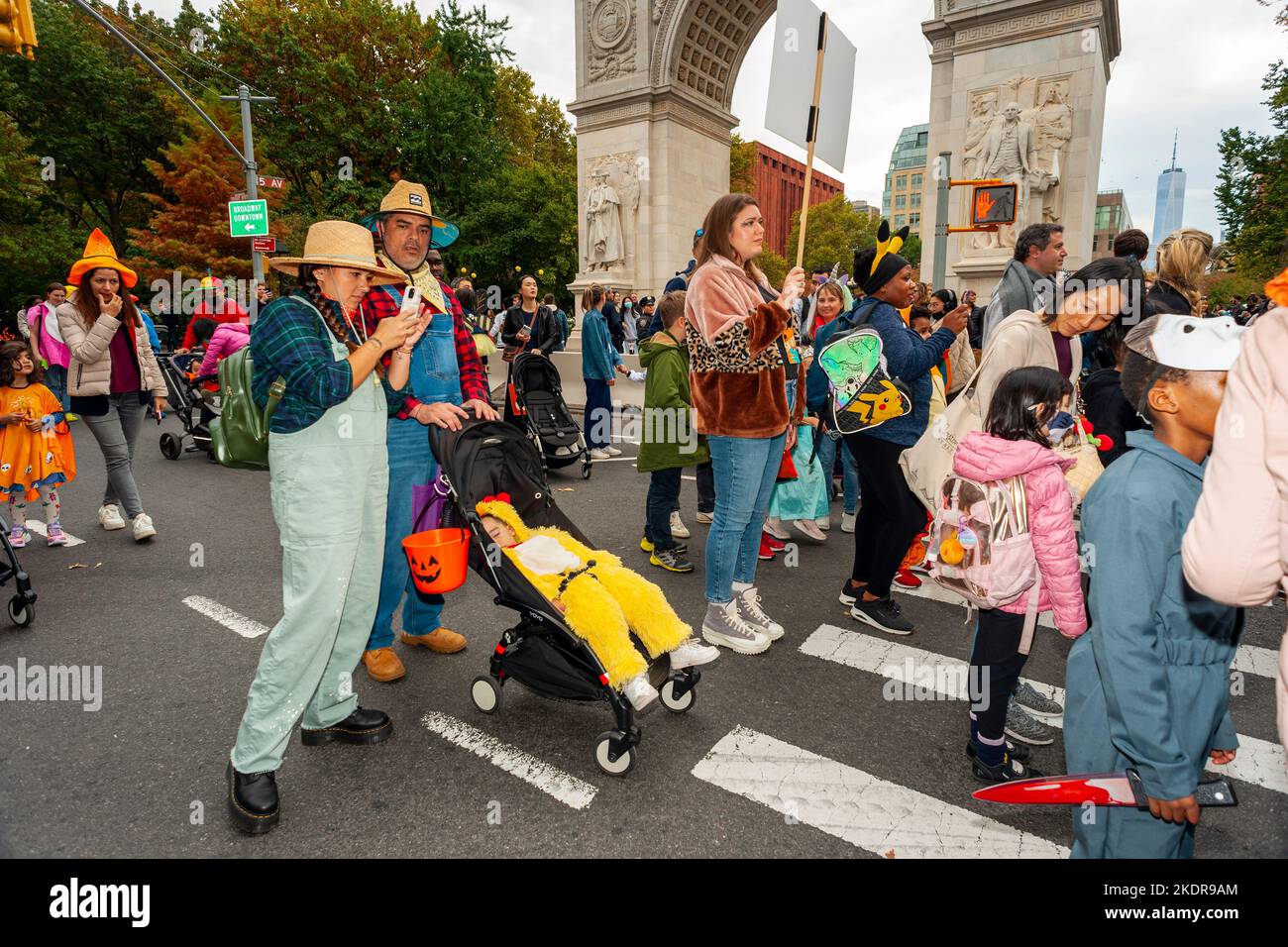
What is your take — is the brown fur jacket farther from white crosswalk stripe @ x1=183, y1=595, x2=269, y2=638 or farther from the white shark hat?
white crosswalk stripe @ x1=183, y1=595, x2=269, y2=638

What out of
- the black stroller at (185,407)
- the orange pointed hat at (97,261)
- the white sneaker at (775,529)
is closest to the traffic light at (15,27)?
the orange pointed hat at (97,261)

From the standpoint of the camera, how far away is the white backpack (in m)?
2.89

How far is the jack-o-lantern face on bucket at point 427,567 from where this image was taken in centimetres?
327

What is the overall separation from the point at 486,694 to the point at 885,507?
257cm

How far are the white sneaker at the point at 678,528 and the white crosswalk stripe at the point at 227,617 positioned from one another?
313cm

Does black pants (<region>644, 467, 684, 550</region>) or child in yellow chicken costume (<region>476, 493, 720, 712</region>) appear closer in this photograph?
child in yellow chicken costume (<region>476, 493, 720, 712</region>)

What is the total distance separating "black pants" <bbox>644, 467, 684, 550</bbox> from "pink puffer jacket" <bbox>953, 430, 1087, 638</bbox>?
3.02 meters

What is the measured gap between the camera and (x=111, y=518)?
6.80 meters

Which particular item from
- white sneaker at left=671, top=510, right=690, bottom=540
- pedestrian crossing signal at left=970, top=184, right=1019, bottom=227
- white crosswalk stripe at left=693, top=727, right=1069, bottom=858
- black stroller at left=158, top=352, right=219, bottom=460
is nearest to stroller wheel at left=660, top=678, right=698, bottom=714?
white crosswalk stripe at left=693, top=727, right=1069, bottom=858

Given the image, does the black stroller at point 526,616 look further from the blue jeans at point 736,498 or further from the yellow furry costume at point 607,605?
the blue jeans at point 736,498

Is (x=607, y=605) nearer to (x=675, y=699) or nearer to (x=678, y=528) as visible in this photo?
(x=675, y=699)

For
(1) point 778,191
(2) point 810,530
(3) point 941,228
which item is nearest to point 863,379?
(2) point 810,530

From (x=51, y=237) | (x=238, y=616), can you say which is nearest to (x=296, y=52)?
(x=51, y=237)
